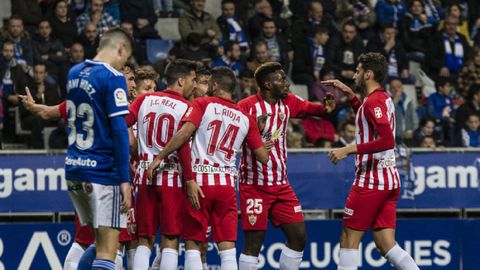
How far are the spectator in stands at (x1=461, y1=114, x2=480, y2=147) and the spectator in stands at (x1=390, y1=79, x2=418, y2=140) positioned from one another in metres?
0.80

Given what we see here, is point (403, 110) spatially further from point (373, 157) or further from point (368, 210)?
point (368, 210)

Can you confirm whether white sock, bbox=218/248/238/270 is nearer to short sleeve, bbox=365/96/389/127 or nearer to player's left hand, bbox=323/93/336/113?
player's left hand, bbox=323/93/336/113

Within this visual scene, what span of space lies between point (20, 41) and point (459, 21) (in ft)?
26.2

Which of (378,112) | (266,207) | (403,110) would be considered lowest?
(266,207)

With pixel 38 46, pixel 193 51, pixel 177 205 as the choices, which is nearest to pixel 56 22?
pixel 38 46

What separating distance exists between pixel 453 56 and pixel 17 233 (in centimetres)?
921

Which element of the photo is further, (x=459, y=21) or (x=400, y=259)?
(x=459, y=21)

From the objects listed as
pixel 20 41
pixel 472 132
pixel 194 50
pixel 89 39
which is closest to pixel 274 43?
pixel 194 50

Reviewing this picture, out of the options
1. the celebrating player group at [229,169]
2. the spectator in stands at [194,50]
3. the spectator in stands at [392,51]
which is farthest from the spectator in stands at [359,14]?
the celebrating player group at [229,169]

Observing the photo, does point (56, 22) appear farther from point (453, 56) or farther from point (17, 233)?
point (453, 56)

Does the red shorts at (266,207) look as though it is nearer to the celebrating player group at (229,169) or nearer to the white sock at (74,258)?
the celebrating player group at (229,169)

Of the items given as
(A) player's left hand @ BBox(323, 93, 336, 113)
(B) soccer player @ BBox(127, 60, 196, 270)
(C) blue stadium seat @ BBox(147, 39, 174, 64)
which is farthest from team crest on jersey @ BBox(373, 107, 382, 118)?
(C) blue stadium seat @ BBox(147, 39, 174, 64)

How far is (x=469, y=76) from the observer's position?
19938 millimetres

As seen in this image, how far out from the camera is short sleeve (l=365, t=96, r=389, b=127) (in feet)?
39.1
